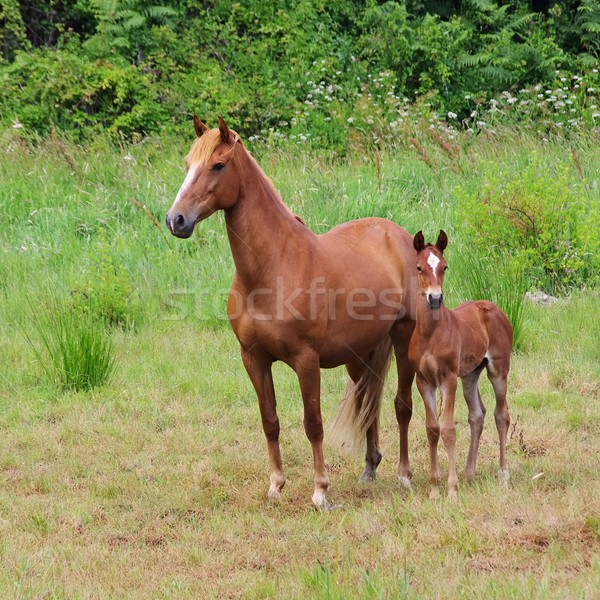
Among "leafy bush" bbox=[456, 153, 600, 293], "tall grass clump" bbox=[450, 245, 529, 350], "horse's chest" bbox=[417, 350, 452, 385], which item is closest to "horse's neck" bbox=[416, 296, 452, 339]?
"horse's chest" bbox=[417, 350, 452, 385]

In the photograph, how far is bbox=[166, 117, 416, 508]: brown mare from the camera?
5.00 m

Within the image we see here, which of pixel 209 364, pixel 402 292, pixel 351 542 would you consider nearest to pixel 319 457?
pixel 351 542

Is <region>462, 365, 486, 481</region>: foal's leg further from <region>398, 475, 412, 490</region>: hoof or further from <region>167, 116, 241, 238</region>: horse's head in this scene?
<region>167, 116, 241, 238</region>: horse's head

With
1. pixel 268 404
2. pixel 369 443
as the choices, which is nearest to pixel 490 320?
pixel 369 443

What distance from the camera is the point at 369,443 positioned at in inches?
232

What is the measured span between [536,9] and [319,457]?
600 inches

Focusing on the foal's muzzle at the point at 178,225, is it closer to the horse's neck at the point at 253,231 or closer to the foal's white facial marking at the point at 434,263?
the horse's neck at the point at 253,231

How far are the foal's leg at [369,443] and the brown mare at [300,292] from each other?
2cm

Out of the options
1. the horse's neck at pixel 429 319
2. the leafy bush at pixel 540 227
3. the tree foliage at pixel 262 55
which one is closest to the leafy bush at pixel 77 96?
the tree foliage at pixel 262 55

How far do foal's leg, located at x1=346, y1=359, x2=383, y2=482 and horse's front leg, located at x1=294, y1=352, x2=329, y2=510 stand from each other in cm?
50

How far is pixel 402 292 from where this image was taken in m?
5.77

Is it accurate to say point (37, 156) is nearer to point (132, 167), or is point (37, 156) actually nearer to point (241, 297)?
point (132, 167)

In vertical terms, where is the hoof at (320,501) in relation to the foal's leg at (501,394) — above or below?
below

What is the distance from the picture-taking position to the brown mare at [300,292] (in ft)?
16.4
